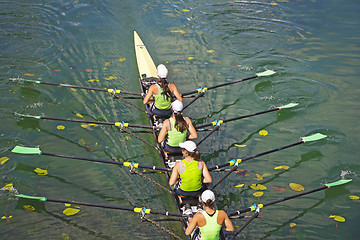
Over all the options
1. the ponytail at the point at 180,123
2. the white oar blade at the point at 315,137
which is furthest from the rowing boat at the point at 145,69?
the white oar blade at the point at 315,137

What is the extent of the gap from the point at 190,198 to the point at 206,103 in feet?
13.6

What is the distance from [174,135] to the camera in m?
6.83

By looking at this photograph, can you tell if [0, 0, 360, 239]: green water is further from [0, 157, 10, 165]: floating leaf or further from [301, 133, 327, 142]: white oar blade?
[301, 133, 327, 142]: white oar blade

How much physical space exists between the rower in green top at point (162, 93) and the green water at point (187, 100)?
3.14ft

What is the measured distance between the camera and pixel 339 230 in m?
6.43

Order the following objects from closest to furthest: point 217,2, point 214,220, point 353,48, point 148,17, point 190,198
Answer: point 214,220 → point 190,198 → point 353,48 → point 148,17 → point 217,2

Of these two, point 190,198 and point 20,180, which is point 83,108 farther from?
point 190,198

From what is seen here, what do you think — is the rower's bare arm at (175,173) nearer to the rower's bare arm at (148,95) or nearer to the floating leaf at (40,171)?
the rower's bare arm at (148,95)

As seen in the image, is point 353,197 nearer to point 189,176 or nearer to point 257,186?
point 257,186

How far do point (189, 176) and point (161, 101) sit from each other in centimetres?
268

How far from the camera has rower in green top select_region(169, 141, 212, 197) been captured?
18.8ft

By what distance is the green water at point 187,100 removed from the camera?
22.2 feet

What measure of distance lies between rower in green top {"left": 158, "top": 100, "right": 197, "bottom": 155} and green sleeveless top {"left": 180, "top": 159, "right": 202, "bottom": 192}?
3.40 ft

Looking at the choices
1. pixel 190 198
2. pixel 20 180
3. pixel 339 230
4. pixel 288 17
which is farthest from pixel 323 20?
pixel 20 180
